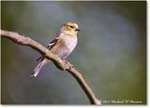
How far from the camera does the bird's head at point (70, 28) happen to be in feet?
7.44

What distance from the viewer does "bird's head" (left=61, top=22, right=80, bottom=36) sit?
2268mm

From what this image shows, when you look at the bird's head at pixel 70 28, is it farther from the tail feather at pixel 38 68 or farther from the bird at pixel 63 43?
the tail feather at pixel 38 68

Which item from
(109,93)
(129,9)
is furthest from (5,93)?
(129,9)

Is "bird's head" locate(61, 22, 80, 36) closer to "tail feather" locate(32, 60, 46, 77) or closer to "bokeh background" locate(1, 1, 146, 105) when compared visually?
"bokeh background" locate(1, 1, 146, 105)

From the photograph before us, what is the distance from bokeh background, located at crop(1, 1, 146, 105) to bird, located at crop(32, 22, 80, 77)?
2cm

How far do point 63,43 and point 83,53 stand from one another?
0.12 meters

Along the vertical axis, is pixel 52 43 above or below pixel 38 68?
above

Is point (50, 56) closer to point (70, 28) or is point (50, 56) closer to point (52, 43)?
point (52, 43)

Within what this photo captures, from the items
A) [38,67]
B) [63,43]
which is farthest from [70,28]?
[38,67]

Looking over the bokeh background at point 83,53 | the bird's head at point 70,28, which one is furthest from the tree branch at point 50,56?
the bird's head at point 70,28

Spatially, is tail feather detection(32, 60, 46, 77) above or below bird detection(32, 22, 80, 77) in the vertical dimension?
below

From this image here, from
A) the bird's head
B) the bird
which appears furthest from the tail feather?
the bird's head

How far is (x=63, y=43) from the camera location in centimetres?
227

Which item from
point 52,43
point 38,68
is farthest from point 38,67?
point 52,43
